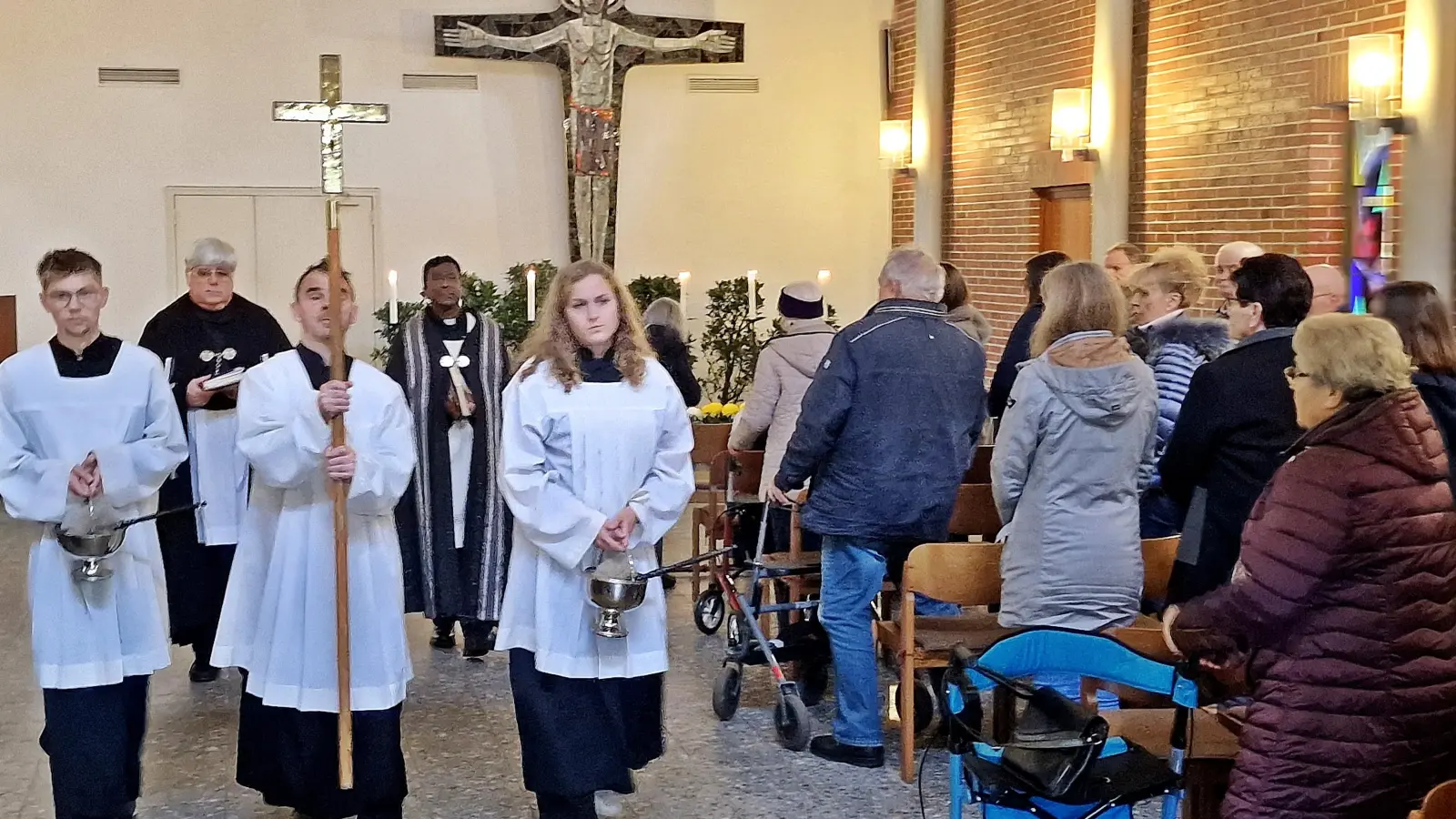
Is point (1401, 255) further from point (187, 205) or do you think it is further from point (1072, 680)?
point (187, 205)

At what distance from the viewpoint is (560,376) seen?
4305 mm

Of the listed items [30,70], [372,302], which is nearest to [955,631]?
[372,302]

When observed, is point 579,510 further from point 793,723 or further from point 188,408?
point 188,408

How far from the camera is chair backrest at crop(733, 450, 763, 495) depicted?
677cm

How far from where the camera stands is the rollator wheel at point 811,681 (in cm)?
618

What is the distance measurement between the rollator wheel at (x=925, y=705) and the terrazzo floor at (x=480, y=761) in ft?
0.42

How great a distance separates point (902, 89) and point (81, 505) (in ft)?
31.6

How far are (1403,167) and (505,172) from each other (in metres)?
7.25

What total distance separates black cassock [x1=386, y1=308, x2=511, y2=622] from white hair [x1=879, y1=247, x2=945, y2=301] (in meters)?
1.99

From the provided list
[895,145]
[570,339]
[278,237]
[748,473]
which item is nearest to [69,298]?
[570,339]

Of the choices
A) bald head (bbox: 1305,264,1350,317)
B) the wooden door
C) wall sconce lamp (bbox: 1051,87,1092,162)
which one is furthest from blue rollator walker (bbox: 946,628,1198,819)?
the wooden door

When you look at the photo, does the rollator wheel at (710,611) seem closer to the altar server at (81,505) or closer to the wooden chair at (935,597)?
the wooden chair at (935,597)

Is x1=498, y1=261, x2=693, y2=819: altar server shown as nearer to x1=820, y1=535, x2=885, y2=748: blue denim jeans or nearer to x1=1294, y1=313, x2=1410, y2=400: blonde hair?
x1=820, y1=535, x2=885, y2=748: blue denim jeans

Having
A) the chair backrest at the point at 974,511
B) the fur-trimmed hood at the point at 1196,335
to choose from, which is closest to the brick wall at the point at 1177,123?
the fur-trimmed hood at the point at 1196,335
